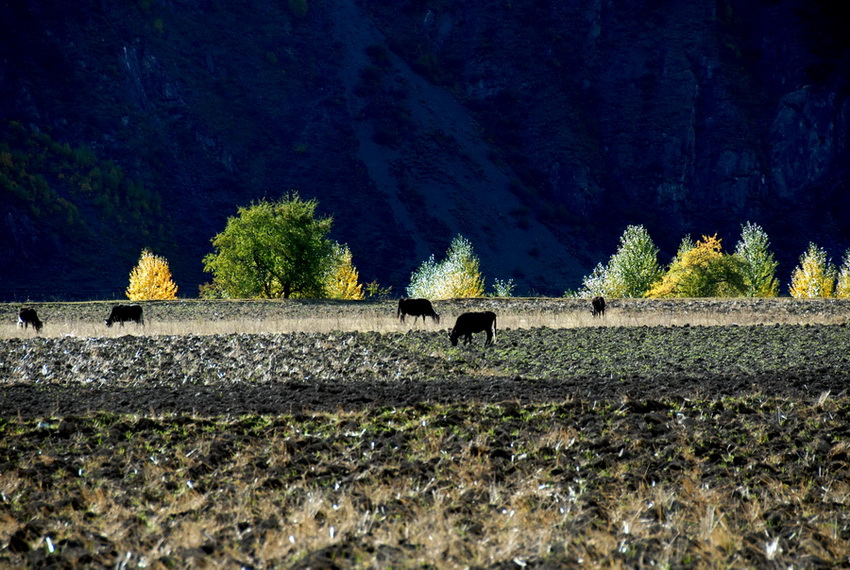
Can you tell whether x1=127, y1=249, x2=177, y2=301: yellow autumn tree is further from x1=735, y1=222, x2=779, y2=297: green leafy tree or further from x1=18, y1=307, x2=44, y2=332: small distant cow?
x1=735, y1=222, x2=779, y2=297: green leafy tree

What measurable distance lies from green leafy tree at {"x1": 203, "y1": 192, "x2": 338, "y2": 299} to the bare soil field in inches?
1738

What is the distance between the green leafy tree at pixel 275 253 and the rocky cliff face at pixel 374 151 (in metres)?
61.5

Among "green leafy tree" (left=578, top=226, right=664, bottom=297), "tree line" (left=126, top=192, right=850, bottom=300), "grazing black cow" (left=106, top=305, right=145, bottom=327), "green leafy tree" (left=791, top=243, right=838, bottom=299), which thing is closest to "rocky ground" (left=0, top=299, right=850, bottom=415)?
"grazing black cow" (left=106, top=305, right=145, bottom=327)

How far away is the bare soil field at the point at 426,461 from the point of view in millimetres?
9609

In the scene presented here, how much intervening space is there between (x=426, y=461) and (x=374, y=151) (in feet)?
543

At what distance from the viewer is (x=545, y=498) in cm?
1126

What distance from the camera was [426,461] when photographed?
12.8m

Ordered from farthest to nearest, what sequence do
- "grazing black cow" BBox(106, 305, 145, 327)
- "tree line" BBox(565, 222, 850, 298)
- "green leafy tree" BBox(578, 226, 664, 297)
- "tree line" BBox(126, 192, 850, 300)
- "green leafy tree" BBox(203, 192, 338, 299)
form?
"green leafy tree" BBox(578, 226, 664, 297) → "tree line" BBox(565, 222, 850, 298) → "tree line" BBox(126, 192, 850, 300) → "green leafy tree" BBox(203, 192, 338, 299) → "grazing black cow" BBox(106, 305, 145, 327)

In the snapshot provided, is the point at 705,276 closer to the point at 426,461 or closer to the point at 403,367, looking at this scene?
the point at 403,367

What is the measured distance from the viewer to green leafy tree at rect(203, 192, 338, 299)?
68812mm

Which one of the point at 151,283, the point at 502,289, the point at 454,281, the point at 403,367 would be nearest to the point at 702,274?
the point at 502,289

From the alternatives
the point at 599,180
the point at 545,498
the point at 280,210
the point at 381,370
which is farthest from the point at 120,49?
the point at 545,498

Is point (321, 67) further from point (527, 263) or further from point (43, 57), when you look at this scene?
point (527, 263)

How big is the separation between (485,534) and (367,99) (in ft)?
597
